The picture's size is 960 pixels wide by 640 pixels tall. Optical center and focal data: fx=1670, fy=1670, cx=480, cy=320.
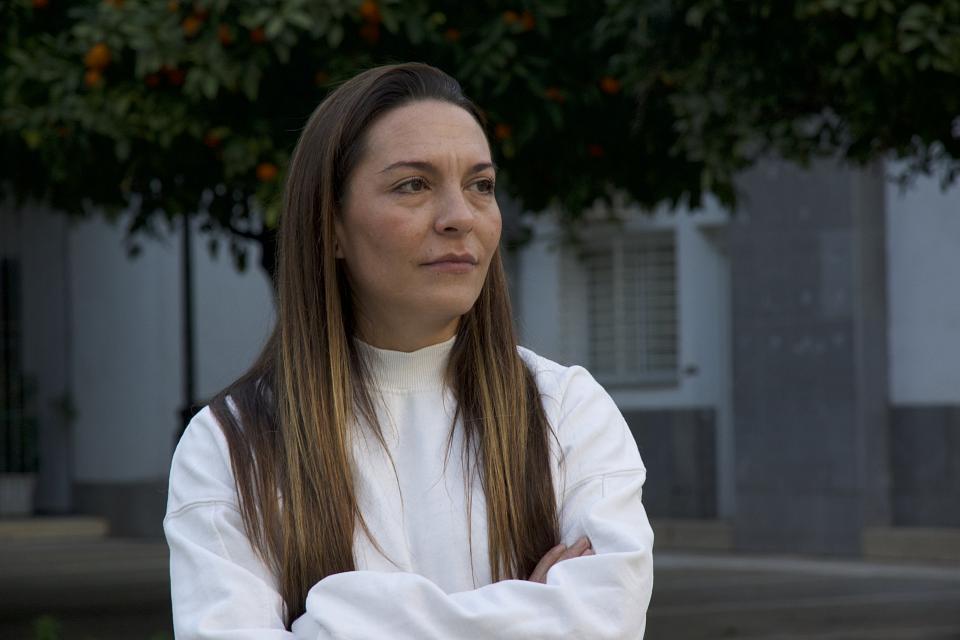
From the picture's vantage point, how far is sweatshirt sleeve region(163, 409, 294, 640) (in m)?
2.31

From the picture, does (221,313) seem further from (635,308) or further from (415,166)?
(415,166)

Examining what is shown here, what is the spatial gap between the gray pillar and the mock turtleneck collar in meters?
12.3

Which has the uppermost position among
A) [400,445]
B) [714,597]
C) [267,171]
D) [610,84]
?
[610,84]

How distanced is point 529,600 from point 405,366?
45 centimetres

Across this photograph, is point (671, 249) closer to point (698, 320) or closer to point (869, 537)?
point (698, 320)

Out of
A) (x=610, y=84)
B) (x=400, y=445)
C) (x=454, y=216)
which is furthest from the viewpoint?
(x=610, y=84)

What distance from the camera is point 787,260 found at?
15.0 m

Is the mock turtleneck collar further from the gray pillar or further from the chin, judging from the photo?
the gray pillar

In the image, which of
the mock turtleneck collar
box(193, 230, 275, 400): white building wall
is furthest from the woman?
box(193, 230, 275, 400): white building wall

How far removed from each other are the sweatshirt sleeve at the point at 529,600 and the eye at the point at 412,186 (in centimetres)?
52

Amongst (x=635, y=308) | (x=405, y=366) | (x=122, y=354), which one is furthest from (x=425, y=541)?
(x=122, y=354)

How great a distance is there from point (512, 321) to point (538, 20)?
13.7 feet

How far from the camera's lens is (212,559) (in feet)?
7.73

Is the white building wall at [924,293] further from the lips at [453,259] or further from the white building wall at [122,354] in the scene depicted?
the lips at [453,259]
